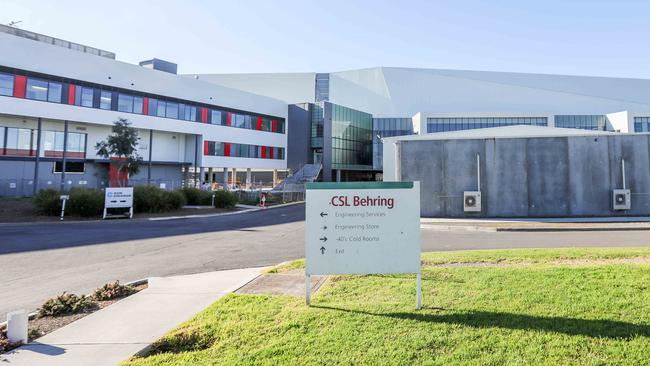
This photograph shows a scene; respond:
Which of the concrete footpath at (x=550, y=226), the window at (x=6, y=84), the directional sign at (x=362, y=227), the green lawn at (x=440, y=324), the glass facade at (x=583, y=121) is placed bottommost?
the green lawn at (x=440, y=324)

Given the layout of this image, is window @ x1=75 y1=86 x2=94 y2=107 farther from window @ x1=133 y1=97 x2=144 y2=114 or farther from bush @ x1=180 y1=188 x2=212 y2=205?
bush @ x1=180 y1=188 x2=212 y2=205

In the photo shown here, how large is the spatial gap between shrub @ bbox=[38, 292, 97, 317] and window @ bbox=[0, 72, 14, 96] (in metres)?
30.7

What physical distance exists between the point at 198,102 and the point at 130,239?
3129 cm

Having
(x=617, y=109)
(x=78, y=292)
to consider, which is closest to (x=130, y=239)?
(x=78, y=292)

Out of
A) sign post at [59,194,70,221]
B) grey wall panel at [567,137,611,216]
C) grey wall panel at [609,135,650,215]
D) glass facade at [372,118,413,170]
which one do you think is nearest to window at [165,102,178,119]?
sign post at [59,194,70,221]

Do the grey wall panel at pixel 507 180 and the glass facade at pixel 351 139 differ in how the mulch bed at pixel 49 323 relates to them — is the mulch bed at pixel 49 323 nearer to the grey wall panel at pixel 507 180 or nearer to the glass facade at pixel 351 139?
the grey wall panel at pixel 507 180

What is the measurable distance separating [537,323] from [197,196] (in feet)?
88.6

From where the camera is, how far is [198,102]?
139ft

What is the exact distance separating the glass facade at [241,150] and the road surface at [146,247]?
25.8 metres

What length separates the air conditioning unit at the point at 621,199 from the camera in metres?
20.2

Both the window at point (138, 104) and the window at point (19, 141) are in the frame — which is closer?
the window at point (19, 141)

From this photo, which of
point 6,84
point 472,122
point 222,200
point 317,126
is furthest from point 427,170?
point 472,122

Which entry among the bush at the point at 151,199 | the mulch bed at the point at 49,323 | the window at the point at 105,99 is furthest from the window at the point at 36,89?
the mulch bed at the point at 49,323

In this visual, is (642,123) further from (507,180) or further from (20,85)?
(20,85)
